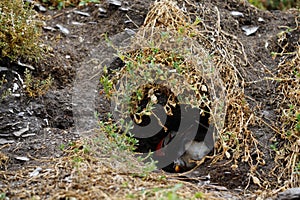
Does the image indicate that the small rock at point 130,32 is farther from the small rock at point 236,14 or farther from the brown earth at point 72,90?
the small rock at point 236,14

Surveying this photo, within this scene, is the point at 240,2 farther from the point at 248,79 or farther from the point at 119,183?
the point at 119,183

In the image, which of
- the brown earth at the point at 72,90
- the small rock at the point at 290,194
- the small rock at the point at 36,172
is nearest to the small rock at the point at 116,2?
the brown earth at the point at 72,90

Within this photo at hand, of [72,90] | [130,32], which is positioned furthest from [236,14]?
[72,90]

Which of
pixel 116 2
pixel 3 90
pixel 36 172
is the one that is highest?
pixel 116 2

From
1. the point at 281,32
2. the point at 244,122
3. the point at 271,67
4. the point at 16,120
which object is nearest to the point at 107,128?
the point at 16,120

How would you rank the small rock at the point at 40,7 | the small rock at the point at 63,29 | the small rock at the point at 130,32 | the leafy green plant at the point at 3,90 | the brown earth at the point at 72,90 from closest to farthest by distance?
1. the brown earth at the point at 72,90
2. the leafy green plant at the point at 3,90
3. the small rock at the point at 130,32
4. the small rock at the point at 63,29
5. the small rock at the point at 40,7

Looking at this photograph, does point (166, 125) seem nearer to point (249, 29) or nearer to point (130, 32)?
point (130, 32)

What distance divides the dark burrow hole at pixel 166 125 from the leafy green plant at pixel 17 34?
1.74 ft

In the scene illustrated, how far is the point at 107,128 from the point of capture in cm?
292

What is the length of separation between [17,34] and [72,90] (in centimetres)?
48

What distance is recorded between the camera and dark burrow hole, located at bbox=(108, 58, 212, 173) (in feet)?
10.5

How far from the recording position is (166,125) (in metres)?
3.31

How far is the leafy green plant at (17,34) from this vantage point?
321 centimetres

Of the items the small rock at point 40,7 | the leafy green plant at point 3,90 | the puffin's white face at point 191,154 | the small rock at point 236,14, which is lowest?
the puffin's white face at point 191,154
